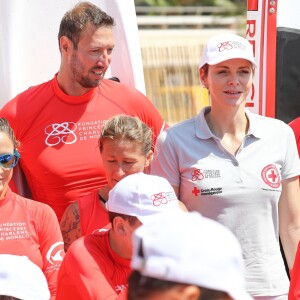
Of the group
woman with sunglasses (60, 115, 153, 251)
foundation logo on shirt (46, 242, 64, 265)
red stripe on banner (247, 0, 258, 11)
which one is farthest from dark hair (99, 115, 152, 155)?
red stripe on banner (247, 0, 258, 11)

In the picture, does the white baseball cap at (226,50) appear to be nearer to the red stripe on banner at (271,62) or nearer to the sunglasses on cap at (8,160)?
the sunglasses on cap at (8,160)

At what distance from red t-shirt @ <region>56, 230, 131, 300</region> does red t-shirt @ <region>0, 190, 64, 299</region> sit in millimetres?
457

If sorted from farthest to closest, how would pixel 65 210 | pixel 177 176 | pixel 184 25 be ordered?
pixel 184 25 → pixel 65 210 → pixel 177 176

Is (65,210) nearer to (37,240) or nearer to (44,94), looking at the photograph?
(37,240)

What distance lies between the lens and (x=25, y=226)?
396cm

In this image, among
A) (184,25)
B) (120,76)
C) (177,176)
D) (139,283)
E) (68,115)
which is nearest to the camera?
(139,283)

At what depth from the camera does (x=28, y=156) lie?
4434mm

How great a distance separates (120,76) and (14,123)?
97 cm

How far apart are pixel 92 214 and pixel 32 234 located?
0.88ft

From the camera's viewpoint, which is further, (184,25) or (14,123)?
(184,25)

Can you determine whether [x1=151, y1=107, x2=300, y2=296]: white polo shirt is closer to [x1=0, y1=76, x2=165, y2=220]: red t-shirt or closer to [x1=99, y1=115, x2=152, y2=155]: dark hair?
[x1=99, y1=115, x2=152, y2=155]: dark hair

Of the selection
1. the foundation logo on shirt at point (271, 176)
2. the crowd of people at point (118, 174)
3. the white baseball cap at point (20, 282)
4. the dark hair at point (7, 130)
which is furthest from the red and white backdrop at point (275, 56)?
the white baseball cap at point (20, 282)

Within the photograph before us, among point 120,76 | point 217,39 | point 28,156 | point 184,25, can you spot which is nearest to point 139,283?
point 217,39

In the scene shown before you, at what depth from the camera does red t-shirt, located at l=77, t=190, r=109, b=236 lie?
402 cm
